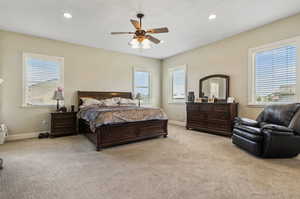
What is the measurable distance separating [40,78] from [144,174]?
4347 mm

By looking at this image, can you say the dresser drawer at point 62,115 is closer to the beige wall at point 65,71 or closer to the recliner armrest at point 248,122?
the beige wall at point 65,71

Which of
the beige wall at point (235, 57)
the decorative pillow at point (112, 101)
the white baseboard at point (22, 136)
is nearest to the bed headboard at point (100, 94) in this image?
the decorative pillow at point (112, 101)

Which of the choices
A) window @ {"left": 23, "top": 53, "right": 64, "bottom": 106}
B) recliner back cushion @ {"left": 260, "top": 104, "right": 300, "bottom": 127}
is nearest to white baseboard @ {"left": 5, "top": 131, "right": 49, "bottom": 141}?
window @ {"left": 23, "top": 53, "right": 64, "bottom": 106}

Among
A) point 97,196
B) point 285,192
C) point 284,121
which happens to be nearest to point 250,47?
point 284,121

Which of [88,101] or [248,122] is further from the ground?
[88,101]

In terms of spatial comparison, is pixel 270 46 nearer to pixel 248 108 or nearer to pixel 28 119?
pixel 248 108

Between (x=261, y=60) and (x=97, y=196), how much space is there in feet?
15.6

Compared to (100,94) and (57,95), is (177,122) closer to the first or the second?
(100,94)

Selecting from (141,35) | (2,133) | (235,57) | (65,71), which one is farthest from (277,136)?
(2,133)

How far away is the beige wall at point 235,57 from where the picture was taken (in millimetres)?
3721

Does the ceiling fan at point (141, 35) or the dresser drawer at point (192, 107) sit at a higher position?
the ceiling fan at point (141, 35)

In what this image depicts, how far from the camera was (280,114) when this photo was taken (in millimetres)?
3152

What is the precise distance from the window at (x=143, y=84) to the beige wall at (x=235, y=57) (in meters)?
1.50

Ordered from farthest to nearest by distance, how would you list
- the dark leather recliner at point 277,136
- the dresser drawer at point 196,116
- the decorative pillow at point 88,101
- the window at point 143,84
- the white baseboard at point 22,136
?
the window at point 143,84
the dresser drawer at point 196,116
the decorative pillow at point 88,101
the white baseboard at point 22,136
the dark leather recliner at point 277,136
